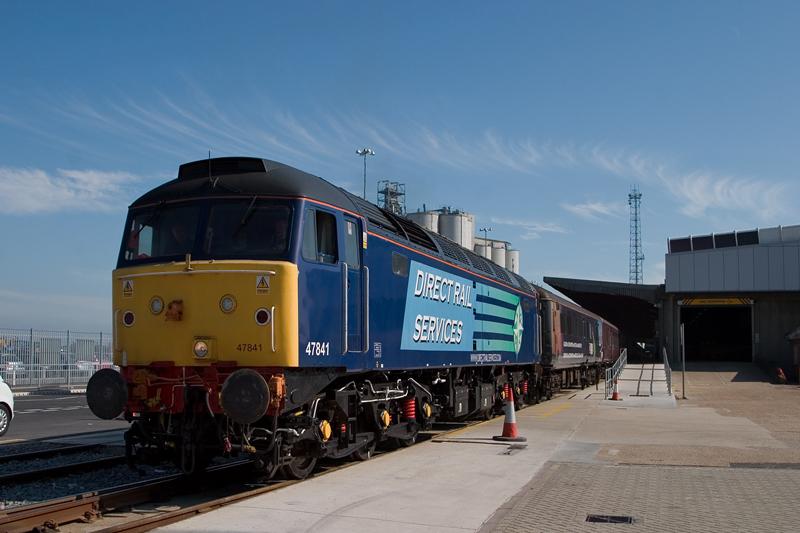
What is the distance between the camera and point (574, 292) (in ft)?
227

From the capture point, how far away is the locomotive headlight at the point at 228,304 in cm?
891

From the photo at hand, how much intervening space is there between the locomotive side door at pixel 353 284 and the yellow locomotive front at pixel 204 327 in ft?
3.78

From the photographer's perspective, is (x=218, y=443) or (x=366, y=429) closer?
(x=218, y=443)

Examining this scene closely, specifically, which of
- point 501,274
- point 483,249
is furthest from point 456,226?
point 501,274

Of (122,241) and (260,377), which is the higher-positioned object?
(122,241)

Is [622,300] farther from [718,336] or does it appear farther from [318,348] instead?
[318,348]

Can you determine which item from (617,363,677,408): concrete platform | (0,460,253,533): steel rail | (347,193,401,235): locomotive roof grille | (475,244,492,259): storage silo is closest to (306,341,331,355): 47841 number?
(347,193,401,235): locomotive roof grille

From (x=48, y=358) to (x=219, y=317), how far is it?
85.6ft

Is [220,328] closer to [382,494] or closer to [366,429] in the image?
[382,494]

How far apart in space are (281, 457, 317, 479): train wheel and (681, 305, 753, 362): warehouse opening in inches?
2517

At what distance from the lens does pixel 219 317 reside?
352 inches

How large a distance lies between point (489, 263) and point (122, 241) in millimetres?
11286

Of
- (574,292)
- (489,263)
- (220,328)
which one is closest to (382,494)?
(220,328)

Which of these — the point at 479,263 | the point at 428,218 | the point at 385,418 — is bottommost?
the point at 385,418
